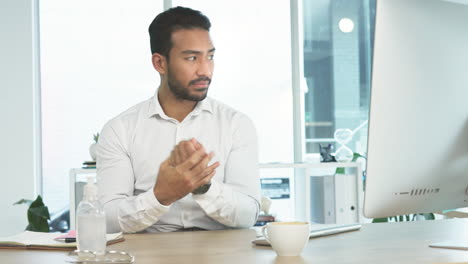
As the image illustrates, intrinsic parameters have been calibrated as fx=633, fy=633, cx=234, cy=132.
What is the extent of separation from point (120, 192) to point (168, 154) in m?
0.22

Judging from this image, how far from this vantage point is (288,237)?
119cm

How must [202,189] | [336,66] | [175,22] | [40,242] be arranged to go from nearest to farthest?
1. [40,242]
2. [202,189]
3. [175,22]
4. [336,66]

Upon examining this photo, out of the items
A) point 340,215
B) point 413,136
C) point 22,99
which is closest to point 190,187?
point 413,136

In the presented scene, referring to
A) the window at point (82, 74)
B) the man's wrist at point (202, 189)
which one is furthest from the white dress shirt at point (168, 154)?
the window at point (82, 74)

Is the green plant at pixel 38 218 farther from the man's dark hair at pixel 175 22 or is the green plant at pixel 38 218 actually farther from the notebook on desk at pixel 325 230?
the notebook on desk at pixel 325 230

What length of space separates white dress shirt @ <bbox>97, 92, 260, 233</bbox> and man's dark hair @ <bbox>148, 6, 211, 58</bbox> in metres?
0.24

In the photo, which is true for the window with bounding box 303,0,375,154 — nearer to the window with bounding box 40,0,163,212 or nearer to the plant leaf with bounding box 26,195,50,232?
the window with bounding box 40,0,163,212

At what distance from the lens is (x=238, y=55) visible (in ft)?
16.8

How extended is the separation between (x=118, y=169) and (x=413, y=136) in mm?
1076

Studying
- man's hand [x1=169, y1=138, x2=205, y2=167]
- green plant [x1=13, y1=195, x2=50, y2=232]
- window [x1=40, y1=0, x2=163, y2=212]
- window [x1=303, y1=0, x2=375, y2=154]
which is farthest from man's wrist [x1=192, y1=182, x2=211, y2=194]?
window [x1=303, y1=0, x2=375, y2=154]

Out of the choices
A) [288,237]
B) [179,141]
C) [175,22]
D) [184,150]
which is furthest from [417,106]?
[175,22]

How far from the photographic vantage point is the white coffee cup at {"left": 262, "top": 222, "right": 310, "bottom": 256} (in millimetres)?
1187

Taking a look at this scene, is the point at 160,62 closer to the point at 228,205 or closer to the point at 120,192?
the point at 120,192

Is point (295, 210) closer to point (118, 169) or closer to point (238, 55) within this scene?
point (238, 55)
